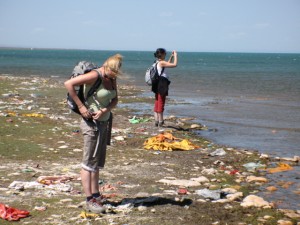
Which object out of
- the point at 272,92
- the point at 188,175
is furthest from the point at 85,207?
the point at 272,92

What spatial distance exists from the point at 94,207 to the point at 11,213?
99cm

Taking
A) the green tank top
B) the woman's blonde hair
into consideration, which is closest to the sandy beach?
the green tank top

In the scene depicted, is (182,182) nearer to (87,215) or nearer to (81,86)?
(87,215)

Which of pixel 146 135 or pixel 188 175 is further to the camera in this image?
pixel 146 135

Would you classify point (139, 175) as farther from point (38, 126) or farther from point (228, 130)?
point (228, 130)

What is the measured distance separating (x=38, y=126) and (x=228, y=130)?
5811mm

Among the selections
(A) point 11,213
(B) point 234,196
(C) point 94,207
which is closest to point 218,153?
(B) point 234,196

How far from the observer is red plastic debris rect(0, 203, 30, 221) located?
4.78 meters

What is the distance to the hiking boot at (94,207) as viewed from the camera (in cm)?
506

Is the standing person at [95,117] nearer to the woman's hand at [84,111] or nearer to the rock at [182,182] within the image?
the woman's hand at [84,111]

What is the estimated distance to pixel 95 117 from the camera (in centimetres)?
490

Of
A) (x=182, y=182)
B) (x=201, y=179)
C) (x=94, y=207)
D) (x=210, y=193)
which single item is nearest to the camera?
(x=94, y=207)

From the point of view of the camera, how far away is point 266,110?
17719mm

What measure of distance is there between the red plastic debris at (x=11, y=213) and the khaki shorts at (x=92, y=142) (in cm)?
92
